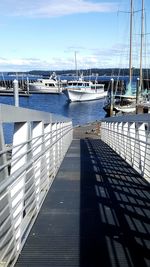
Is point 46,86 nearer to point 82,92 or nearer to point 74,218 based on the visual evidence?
point 82,92

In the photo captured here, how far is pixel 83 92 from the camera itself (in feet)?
338

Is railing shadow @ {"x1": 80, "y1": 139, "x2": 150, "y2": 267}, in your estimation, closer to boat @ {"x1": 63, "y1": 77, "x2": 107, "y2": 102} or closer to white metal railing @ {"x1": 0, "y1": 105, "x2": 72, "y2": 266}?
white metal railing @ {"x1": 0, "y1": 105, "x2": 72, "y2": 266}

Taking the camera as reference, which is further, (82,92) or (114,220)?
(82,92)

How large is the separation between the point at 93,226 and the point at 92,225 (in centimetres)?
4

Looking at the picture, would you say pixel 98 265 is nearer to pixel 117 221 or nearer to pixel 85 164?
pixel 117 221

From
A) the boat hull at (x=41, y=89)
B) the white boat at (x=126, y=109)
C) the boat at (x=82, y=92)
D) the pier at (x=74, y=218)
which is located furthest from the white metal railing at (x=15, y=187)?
the boat hull at (x=41, y=89)

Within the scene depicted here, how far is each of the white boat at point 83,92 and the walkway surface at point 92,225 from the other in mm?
92549

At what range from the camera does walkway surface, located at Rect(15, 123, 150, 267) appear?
470cm

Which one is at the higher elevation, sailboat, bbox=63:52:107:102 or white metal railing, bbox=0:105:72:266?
white metal railing, bbox=0:105:72:266

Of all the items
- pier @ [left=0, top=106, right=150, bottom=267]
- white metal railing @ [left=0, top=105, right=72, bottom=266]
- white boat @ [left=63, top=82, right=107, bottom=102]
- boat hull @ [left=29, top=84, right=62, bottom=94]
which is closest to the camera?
white metal railing @ [left=0, top=105, right=72, bottom=266]

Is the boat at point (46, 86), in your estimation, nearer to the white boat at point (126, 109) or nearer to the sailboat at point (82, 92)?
the sailboat at point (82, 92)

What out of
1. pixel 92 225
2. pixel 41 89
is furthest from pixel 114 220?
pixel 41 89

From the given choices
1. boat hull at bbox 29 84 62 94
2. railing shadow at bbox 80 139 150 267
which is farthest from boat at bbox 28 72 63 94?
railing shadow at bbox 80 139 150 267

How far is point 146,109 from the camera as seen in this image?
4534 cm
